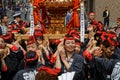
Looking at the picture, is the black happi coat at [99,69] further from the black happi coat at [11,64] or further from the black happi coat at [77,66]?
the black happi coat at [11,64]

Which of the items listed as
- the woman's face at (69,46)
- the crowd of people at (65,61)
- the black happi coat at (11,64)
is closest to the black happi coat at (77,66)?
the crowd of people at (65,61)

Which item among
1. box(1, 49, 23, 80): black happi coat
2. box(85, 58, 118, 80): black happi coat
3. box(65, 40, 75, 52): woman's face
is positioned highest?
box(65, 40, 75, 52): woman's face

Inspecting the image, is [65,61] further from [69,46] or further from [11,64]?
[11,64]

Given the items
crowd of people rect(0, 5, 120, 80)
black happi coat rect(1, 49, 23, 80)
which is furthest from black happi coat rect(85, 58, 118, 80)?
black happi coat rect(1, 49, 23, 80)

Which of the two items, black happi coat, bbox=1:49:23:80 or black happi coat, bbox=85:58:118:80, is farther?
black happi coat, bbox=1:49:23:80

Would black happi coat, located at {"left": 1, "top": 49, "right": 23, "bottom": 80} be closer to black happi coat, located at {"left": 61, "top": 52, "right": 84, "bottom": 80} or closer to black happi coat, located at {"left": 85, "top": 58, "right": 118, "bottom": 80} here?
black happi coat, located at {"left": 61, "top": 52, "right": 84, "bottom": 80}

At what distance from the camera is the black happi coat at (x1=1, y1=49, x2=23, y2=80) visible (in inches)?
271

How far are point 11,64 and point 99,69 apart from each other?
6.07 ft

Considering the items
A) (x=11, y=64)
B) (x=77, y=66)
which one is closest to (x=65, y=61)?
(x=77, y=66)

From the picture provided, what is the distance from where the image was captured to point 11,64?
6961 mm

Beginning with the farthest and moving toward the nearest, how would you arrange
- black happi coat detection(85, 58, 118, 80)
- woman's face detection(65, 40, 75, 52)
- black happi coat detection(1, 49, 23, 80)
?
black happi coat detection(1, 49, 23, 80)
woman's face detection(65, 40, 75, 52)
black happi coat detection(85, 58, 118, 80)

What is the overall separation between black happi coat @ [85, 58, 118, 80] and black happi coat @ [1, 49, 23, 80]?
164 centimetres

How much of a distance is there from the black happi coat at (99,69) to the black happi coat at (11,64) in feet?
5.39

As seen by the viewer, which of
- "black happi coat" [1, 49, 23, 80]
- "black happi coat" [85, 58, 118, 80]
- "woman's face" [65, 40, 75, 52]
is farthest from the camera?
"black happi coat" [1, 49, 23, 80]
